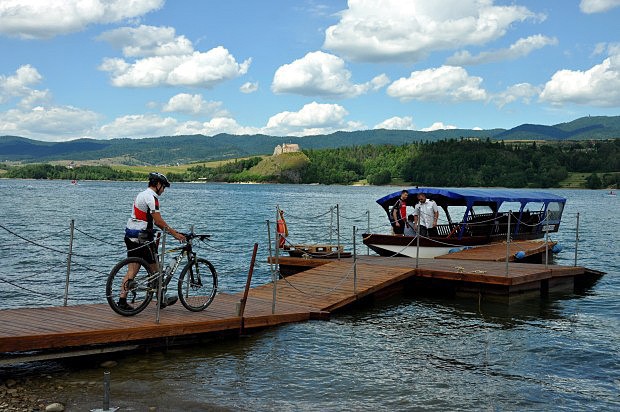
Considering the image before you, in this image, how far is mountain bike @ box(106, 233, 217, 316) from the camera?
37.9 feet

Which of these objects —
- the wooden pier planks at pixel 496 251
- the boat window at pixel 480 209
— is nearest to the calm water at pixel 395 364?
the wooden pier planks at pixel 496 251

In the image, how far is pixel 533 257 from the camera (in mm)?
26250

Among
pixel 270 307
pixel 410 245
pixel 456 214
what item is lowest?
pixel 456 214

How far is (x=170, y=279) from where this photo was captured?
12.0 metres

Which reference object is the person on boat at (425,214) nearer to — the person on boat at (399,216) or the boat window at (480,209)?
the person on boat at (399,216)

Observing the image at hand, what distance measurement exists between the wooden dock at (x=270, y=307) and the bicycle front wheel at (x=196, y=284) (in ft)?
0.72

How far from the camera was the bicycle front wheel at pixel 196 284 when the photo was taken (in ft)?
41.2

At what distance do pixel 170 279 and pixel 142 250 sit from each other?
81cm

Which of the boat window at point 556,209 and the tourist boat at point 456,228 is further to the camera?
the boat window at point 556,209

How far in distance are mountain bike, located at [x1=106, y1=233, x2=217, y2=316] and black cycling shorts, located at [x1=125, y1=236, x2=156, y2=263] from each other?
0.24 metres

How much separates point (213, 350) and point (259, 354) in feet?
3.11

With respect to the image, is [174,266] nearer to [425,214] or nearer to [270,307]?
[270,307]

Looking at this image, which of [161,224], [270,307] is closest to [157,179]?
[161,224]

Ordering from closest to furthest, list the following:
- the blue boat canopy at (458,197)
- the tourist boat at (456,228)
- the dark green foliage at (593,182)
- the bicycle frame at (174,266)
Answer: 1. the bicycle frame at (174,266)
2. the tourist boat at (456,228)
3. the blue boat canopy at (458,197)
4. the dark green foliage at (593,182)
